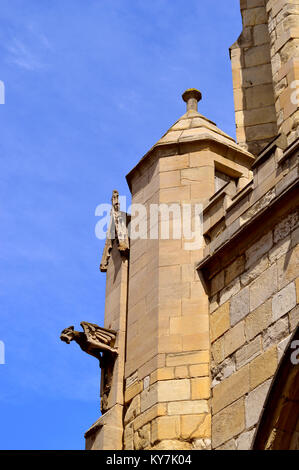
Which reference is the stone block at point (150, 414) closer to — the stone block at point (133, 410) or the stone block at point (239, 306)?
the stone block at point (133, 410)

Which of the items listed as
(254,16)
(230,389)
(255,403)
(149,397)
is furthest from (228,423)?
(254,16)

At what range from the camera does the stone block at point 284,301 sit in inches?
342

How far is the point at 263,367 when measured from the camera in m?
8.75

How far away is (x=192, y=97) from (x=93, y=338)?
352cm

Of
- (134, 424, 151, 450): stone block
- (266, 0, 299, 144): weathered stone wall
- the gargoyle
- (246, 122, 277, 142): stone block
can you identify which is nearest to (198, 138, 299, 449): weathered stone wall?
(134, 424, 151, 450): stone block

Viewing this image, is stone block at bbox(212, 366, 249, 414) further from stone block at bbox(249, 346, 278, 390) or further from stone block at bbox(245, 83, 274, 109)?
stone block at bbox(245, 83, 274, 109)

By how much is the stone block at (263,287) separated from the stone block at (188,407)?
104cm

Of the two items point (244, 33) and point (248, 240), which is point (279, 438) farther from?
point (244, 33)

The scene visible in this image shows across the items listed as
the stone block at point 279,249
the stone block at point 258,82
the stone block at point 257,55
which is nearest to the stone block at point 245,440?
the stone block at point 279,249

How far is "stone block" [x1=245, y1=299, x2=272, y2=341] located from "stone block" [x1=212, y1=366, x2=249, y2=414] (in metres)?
0.34

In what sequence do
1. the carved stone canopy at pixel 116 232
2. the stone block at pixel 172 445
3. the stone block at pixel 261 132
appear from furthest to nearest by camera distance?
1. the stone block at pixel 261 132
2. the carved stone canopy at pixel 116 232
3. the stone block at pixel 172 445

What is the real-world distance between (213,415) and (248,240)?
1736 millimetres

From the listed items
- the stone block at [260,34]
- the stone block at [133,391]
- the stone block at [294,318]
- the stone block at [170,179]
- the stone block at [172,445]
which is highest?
the stone block at [260,34]

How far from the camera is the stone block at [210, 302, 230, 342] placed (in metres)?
9.63
